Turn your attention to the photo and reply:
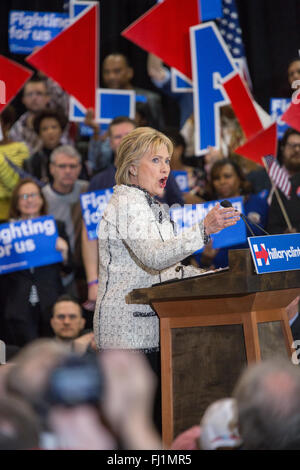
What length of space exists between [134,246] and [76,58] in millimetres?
3260

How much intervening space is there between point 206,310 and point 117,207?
17.3 inches

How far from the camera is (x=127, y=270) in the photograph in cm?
230

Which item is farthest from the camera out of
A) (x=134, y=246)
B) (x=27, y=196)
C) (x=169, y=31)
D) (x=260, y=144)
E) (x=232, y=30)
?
(x=232, y=30)

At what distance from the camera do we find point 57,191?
15.4 ft

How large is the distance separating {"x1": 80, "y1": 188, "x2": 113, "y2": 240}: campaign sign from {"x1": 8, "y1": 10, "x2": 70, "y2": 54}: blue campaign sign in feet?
6.39

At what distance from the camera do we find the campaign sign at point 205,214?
147 inches

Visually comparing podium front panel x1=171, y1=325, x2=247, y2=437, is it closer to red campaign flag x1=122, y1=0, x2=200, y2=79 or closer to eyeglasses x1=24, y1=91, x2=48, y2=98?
red campaign flag x1=122, y1=0, x2=200, y2=79

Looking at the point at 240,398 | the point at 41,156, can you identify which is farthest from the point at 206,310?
the point at 41,156

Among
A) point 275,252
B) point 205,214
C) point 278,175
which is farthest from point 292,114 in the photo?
point 275,252

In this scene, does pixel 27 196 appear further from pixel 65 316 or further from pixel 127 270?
pixel 127 270

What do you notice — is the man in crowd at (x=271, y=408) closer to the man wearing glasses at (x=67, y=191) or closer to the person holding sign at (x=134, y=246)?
the person holding sign at (x=134, y=246)

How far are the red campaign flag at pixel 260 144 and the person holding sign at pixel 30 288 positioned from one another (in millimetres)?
1279

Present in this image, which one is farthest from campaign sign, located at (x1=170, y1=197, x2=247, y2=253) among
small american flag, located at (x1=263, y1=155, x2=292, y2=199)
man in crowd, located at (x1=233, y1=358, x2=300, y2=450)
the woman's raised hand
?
man in crowd, located at (x1=233, y1=358, x2=300, y2=450)

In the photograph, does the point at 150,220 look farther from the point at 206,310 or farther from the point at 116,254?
the point at 206,310
